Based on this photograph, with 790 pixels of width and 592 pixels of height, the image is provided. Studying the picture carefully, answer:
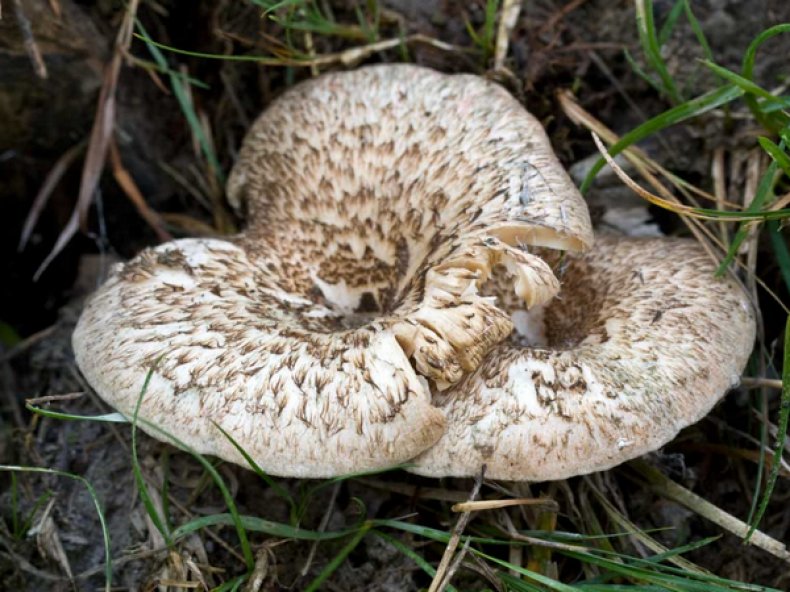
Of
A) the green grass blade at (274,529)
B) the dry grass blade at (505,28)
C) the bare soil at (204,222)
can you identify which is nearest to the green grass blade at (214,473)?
the green grass blade at (274,529)

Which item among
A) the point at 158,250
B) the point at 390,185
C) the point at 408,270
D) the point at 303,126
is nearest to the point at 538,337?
the point at 408,270

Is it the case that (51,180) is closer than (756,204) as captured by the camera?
No

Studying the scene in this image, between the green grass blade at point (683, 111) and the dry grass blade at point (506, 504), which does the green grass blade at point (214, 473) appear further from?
the green grass blade at point (683, 111)

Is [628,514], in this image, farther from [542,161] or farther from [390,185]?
[390,185]

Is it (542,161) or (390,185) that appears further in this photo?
(390,185)

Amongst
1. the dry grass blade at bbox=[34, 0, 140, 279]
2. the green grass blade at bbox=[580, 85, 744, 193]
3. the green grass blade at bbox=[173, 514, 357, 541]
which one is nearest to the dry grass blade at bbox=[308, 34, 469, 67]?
the dry grass blade at bbox=[34, 0, 140, 279]

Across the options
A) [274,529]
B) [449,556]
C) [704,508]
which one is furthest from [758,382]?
[274,529]

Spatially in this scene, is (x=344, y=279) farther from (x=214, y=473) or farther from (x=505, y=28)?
(x=505, y=28)
